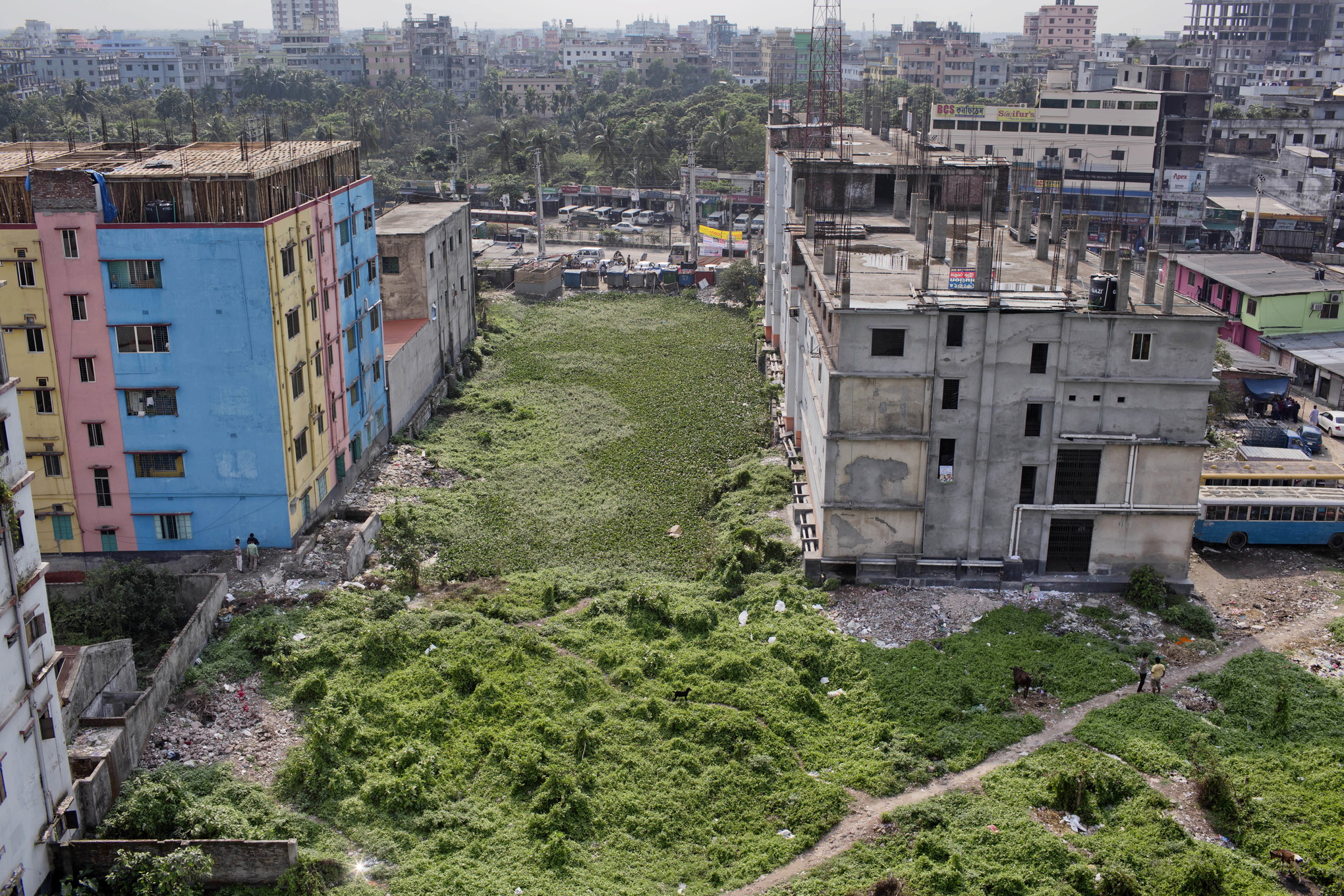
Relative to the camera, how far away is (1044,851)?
61.9 ft

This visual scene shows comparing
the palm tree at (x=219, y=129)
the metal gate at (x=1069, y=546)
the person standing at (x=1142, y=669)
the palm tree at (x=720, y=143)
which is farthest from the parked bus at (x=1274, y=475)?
the palm tree at (x=219, y=129)

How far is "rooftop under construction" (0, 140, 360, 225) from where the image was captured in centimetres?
2784

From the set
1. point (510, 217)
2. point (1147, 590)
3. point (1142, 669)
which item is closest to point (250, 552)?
point (1142, 669)

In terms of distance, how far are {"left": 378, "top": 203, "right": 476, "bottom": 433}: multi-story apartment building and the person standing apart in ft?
87.4

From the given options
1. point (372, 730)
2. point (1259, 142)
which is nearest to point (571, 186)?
point (1259, 142)

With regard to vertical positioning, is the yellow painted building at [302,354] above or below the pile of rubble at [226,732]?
above

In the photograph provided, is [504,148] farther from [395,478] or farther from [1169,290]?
[1169,290]

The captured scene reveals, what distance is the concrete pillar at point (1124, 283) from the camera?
2769 cm

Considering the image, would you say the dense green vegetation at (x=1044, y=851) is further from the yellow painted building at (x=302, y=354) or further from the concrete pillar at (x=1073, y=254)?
the yellow painted building at (x=302, y=354)

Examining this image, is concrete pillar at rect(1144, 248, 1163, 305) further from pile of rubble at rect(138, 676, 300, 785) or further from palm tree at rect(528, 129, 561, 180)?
palm tree at rect(528, 129, 561, 180)

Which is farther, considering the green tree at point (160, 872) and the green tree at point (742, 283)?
the green tree at point (742, 283)

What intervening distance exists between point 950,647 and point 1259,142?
74466 mm

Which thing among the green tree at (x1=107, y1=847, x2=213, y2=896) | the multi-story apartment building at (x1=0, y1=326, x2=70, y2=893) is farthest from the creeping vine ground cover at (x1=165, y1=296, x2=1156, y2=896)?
the multi-story apartment building at (x1=0, y1=326, x2=70, y2=893)

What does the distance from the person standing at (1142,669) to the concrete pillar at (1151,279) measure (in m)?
9.35
